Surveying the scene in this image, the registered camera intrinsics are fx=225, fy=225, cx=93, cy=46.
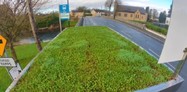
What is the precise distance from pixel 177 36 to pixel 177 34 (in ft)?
0.11

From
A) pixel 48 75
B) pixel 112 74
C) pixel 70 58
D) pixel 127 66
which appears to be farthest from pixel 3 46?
pixel 127 66

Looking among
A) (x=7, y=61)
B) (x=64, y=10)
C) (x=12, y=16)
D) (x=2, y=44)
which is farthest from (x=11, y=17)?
(x=7, y=61)

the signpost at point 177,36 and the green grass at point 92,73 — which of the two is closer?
Result: the signpost at point 177,36

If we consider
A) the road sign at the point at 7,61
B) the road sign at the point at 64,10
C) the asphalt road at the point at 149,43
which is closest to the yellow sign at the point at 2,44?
the road sign at the point at 7,61

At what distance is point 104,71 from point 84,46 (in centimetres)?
425

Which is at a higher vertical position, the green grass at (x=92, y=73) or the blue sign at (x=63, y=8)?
the blue sign at (x=63, y=8)

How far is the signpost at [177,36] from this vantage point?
3.34 metres

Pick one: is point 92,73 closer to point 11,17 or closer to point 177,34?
point 177,34

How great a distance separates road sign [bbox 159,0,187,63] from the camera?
3.33 m

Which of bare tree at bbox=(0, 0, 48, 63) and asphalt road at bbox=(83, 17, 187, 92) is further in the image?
bare tree at bbox=(0, 0, 48, 63)

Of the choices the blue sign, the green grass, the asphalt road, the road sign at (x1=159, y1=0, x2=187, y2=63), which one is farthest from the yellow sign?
the blue sign

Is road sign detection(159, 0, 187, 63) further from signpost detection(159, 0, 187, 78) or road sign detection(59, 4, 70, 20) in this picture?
road sign detection(59, 4, 70, 20)

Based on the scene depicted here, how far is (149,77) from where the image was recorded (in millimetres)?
6188

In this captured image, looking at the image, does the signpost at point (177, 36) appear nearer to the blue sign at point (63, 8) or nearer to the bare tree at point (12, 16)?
the bare tree at point (12, 16)
